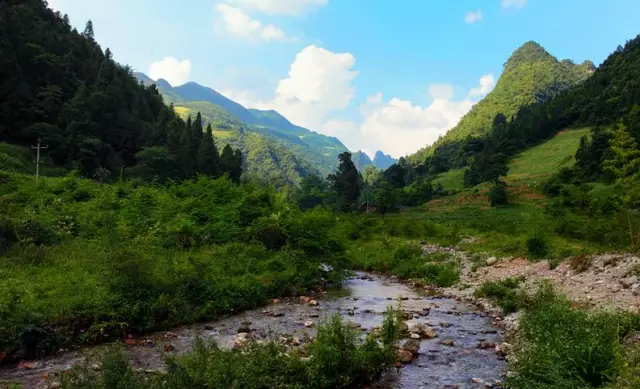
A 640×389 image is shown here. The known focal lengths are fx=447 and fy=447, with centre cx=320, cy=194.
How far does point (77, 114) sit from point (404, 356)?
2750 inches

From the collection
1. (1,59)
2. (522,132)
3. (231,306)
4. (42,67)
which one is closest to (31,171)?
(1,59)

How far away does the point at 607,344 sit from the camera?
919 cm

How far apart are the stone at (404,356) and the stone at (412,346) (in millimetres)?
364

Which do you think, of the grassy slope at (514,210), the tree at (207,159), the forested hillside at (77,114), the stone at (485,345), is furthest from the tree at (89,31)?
the stone at (485,345)

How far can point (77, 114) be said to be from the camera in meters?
67.6

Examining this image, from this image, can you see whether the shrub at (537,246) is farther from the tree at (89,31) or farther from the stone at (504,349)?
the tree at (89,31)

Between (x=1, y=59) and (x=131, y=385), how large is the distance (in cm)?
7196

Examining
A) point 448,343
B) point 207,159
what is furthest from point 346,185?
point 448,343

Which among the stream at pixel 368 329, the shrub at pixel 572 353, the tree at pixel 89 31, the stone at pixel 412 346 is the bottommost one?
the stream at pixel 368 329

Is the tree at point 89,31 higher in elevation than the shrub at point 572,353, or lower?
higher

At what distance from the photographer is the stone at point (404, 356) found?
39.2ft

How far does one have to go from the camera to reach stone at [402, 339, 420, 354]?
41.8 feet

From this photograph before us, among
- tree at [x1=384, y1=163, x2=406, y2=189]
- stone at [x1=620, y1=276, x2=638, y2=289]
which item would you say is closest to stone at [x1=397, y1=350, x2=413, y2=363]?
stone at [x1=620, y1=276, x2=638, y2=289]

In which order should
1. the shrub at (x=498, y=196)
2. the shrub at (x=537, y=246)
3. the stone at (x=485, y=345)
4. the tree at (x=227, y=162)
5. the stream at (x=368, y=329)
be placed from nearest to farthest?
the stream at (x=368, y=329) → the stone at (x=485, y=345) → the shrub at (x=537, y=246) → the shrub at (x=498, y=196) → the tree at (x=227, y=162)
